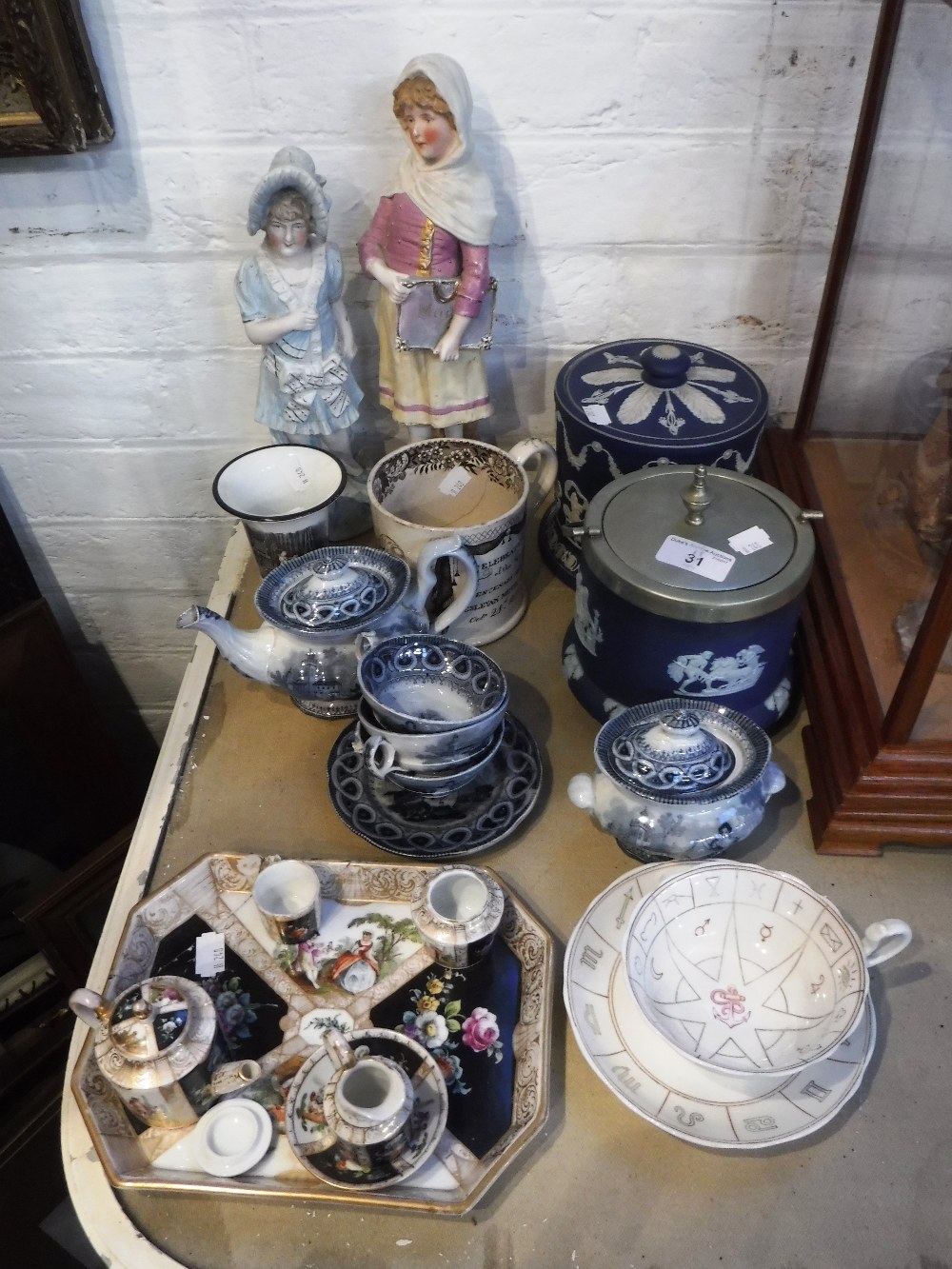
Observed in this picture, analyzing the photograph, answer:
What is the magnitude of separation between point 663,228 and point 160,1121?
3.22 feet

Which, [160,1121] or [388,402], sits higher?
[388,402]

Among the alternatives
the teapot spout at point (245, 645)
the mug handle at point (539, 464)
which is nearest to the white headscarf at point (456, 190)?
the mug handle at point (539, 464)

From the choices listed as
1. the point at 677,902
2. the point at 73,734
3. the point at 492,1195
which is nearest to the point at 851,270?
the point at 677,902

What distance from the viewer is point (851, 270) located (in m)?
0.99

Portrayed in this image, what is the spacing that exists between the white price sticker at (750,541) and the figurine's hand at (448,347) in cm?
35

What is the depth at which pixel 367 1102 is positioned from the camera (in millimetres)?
667

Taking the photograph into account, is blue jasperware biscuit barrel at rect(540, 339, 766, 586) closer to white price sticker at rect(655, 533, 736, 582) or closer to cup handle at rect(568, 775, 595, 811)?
white price sticker at rect(655, 533, 736, 582)

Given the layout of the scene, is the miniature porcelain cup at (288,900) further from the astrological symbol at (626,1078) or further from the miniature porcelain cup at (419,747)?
the astrological symbol at (626,1078)

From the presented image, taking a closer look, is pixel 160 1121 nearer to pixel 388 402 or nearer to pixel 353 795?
pixel 353 795

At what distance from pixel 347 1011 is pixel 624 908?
0.81ft

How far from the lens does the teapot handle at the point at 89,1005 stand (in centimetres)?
70

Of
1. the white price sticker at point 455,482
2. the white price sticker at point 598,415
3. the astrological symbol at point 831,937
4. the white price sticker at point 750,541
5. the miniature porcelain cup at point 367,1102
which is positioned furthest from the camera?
the white price sticker at point 455,482

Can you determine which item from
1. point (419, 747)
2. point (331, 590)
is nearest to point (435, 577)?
point (331, 590)

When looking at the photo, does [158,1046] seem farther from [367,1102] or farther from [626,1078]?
[626,1078]
